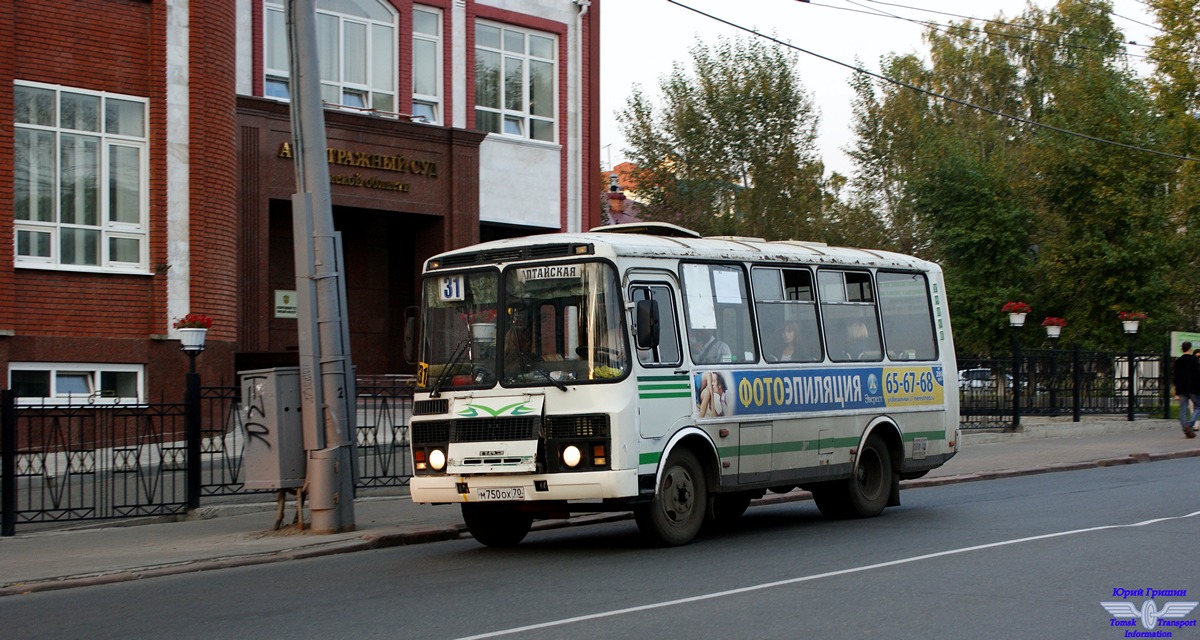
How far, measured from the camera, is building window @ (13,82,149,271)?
1966 centimetres

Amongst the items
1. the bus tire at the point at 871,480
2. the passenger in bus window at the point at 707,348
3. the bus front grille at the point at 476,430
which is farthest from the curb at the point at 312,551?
the passenger in bus window at the point at 707,348

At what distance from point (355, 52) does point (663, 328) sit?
15.6 metres

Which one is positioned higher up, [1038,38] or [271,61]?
[1038,38]

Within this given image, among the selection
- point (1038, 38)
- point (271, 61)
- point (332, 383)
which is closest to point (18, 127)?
point (271, 61)

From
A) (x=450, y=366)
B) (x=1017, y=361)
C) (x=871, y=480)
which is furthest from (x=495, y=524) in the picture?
(x=1017, y=361)

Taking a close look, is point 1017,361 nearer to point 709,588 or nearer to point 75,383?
point 75,383

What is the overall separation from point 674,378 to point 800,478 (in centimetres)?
238

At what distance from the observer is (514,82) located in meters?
28.0

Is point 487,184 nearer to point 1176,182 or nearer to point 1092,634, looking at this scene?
point 1092,634

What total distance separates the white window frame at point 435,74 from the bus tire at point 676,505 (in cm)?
1575

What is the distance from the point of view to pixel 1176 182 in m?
43.8

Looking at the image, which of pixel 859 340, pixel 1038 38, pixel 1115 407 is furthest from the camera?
pixel 1038 38

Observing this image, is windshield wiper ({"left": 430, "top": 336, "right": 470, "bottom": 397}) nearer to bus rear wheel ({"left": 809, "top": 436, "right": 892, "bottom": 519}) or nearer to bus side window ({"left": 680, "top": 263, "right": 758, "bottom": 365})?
bus side window ({"left": 680, "top": 263, "right": 758, "bottom": 365})

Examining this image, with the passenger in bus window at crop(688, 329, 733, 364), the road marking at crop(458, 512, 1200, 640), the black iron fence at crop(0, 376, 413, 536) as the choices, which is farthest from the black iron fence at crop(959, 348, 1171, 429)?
the black iron fence at crop(0, 376, 413, 536)
